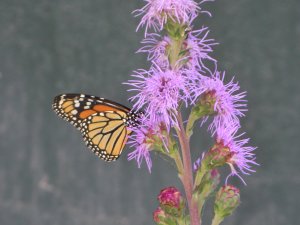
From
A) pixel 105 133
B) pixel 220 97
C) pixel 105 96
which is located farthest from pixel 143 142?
pixel 105 96

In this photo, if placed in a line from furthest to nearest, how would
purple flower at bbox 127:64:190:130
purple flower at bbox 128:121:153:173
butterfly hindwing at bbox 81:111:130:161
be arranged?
butterfly hindwing at bbox 81:111:130:161 → purple flower at bbox 128:121:153:173 → purple flower at bbox 127:64:190:130

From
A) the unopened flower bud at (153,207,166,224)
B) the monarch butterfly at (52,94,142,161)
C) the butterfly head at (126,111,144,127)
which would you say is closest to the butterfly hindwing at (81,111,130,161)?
the monarch butterfly at (52,94,142,161)

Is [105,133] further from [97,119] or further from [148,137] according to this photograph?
[148,137]

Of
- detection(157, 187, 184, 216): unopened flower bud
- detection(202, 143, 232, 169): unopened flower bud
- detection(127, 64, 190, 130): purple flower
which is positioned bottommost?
detection(157, 187, 184, 216): unopened flower bud

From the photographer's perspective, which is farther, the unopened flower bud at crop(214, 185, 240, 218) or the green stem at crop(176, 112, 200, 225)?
the unopened flower bud at crop(214, 185, 240, 218)

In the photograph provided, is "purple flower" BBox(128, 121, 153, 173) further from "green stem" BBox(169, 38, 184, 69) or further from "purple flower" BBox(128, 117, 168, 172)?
"green stem" BBox(169, 38, 184, 69)

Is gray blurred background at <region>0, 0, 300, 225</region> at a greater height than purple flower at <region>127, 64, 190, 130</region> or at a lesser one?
greater

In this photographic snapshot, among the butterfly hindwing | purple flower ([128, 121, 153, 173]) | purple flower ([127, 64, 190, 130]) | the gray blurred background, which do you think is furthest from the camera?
the gray blurred background

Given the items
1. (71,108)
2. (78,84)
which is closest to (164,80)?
(71,108)

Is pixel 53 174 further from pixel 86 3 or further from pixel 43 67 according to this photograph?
pixel 86 3
